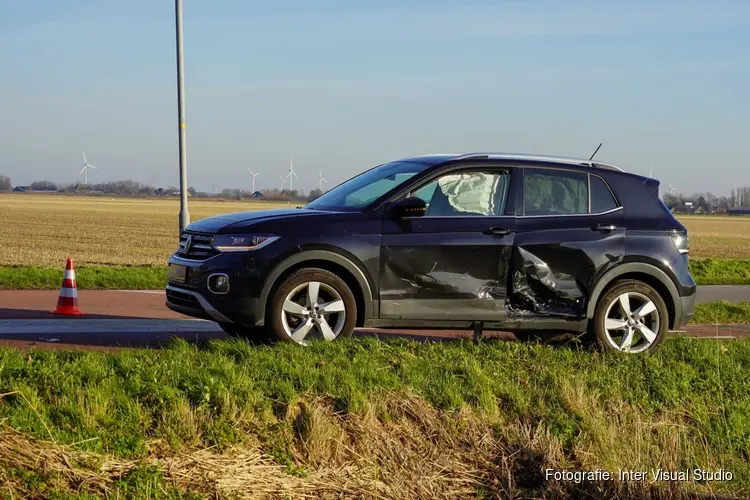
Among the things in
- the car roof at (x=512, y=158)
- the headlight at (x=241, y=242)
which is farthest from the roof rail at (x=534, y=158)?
the headlight at (x=241, y=242)

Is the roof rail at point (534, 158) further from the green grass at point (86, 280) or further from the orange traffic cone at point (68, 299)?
the green grass at point (86, 280)

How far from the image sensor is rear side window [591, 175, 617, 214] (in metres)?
9.62

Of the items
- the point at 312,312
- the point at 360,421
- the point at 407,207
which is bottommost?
the point at 360,421

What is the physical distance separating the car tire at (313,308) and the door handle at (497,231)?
1.40 meters

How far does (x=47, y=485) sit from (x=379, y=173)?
204 inches

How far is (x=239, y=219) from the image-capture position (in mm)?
8906

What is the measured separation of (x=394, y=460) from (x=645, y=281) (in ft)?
13.1

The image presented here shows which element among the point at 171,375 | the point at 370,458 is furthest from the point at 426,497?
the point at 171,375

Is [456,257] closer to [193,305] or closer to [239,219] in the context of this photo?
[239,219]

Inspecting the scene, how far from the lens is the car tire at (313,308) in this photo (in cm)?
860

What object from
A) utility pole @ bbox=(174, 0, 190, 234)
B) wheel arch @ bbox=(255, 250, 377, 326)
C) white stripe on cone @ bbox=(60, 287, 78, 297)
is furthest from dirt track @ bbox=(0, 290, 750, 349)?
utility pole @ bbox=(174, 0, 190, 234)

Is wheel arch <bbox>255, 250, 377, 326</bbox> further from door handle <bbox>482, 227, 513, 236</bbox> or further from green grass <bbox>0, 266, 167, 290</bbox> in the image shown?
green grass <bbox>0, 266, 167, 290</bbox>

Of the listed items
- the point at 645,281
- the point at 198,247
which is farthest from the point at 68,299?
the point at 645,281

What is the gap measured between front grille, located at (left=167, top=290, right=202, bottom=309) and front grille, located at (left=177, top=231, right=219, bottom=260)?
34 centimetres
